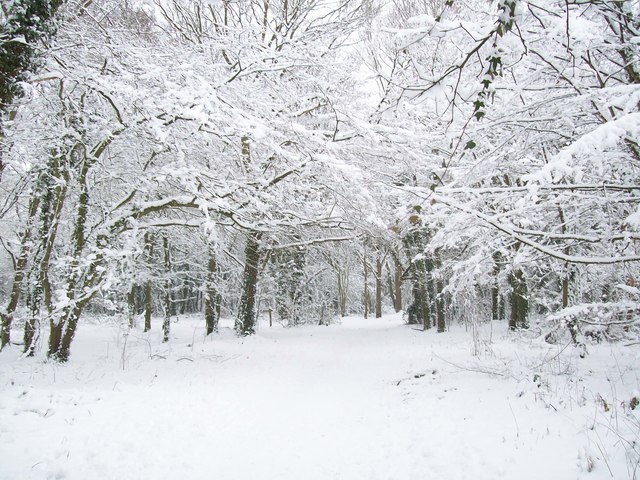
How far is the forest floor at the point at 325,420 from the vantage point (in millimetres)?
3852

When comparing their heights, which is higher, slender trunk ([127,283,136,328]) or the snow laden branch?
the snow laden branch

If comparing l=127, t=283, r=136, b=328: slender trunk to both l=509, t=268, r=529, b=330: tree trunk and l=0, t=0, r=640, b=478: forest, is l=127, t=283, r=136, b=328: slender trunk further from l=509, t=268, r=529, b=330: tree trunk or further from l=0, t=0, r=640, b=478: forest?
l=509, t=268, r=529, b=330: tree trunk

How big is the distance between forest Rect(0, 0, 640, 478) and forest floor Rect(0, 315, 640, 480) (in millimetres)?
516

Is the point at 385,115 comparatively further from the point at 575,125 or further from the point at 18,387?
the point at 18,387

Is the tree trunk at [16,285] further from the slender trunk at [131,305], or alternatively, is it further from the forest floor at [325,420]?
the slender trunk at [131,305]

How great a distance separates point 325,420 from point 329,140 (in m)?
5.54

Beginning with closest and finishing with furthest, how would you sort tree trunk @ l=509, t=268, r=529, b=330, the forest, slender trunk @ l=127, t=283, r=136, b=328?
the forest, tree trunk @ l=509, t=268, r=529, b=330, slender trunk @ l=127, t=283, r=136, b=328

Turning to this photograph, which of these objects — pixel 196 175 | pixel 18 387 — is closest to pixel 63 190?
pixel 196 175

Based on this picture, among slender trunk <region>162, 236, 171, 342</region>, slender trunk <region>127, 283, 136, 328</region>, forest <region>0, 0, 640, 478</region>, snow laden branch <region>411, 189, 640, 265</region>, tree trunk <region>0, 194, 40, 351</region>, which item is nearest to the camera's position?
forest <region>0, 0, 640, 478</region>

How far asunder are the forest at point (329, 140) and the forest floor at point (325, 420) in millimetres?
516

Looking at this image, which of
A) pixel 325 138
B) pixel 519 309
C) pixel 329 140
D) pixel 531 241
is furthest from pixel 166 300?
pixel 531 241

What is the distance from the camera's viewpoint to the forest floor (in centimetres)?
385

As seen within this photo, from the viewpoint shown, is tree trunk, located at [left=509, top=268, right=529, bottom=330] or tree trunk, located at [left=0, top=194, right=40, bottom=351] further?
tree trunk, located at [left=509, top=268, right=529, bottom=330]

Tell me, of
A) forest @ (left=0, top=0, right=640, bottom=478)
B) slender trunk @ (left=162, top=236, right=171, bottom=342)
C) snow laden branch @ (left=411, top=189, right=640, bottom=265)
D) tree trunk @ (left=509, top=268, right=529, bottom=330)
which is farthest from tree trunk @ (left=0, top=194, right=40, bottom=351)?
tree trunk @ (left=509, top=268, right=529, bottom=330)
